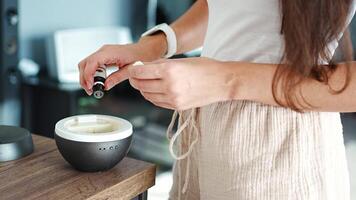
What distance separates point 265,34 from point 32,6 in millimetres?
1768

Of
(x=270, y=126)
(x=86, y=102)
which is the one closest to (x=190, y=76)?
(x=270, y=126)

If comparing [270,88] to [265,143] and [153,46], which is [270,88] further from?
[153,46]

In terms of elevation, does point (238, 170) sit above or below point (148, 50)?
below

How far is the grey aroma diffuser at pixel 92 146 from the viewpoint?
766 millimetres

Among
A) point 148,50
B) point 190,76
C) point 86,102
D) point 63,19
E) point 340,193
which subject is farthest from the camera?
point 63,19

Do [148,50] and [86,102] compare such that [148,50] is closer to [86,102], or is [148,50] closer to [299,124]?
[299,124]

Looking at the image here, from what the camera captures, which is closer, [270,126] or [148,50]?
[270,126]

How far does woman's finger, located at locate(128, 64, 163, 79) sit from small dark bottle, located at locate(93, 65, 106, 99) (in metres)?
0.09

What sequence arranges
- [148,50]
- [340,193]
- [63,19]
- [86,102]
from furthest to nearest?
[63,19] → [86,102] → [148,50] → [340,193]

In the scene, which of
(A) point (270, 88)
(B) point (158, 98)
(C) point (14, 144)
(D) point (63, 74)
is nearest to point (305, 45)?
(A) point (270, 88)

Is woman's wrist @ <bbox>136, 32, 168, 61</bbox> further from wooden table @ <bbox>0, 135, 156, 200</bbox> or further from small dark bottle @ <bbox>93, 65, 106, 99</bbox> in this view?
wooden table @ <bbox>0, 135, 156, 200</bbox>

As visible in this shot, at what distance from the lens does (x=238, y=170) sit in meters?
0.79

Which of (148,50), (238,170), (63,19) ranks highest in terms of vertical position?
(148,50)

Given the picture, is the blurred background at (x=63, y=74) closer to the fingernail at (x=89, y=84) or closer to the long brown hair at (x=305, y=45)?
the fingernail at (x=89, y=84)
